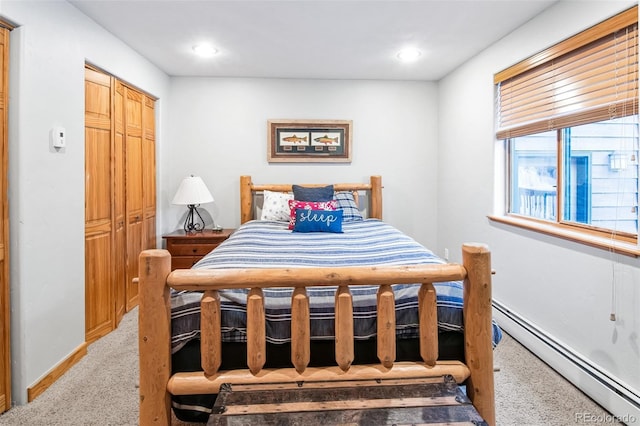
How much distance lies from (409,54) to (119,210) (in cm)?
275

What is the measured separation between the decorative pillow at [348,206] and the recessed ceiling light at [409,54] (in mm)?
1371

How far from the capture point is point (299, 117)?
4078mm

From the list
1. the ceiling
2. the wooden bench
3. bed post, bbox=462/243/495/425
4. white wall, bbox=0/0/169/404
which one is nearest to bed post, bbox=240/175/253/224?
the ceiling

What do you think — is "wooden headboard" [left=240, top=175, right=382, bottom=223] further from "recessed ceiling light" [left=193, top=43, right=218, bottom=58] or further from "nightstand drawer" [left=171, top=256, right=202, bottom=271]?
"recessed ceiling light" [left=193, top=43, right=218, bottom=58]

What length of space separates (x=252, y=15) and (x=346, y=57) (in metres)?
1.10

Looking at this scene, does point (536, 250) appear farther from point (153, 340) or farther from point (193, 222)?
point (193, 222)

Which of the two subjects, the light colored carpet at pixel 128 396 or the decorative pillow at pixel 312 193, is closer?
the light colored carpet at pixel 128 396

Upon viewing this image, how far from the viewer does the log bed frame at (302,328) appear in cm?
133

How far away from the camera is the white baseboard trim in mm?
1773

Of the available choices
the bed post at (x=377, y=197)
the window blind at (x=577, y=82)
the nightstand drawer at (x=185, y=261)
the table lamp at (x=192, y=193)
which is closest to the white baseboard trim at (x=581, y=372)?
the window blind at (x=577, y=82)

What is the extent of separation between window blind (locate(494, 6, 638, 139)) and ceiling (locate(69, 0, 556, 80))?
355mm

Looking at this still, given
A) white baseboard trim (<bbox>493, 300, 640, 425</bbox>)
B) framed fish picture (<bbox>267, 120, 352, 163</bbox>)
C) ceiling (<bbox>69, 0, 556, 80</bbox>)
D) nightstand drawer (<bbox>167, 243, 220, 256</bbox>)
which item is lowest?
white baseboard trim (<bbox>493, 300, 640, 425</bbox>)

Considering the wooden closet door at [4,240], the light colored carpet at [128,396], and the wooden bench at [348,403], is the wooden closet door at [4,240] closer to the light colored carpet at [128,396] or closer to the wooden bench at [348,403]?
the light colored carpet at [128,396]

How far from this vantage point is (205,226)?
13.5ft
